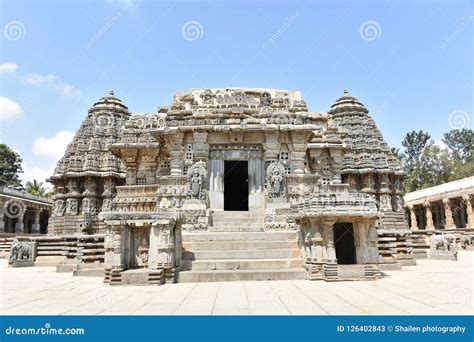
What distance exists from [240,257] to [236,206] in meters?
10.5

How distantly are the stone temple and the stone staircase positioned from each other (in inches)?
1.3

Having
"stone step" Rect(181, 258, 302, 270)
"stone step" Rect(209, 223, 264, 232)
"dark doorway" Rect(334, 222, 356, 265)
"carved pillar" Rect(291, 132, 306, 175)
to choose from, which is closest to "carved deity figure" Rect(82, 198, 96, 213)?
"stone step" Rect(209, 223, 264, 232)

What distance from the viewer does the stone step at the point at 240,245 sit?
11250 mm

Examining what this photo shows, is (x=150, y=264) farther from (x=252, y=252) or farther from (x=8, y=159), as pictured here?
(x=8, y=159)

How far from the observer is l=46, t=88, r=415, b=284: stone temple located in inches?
376

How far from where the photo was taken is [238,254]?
10773 mm

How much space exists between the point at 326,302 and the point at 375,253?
393 centimetres

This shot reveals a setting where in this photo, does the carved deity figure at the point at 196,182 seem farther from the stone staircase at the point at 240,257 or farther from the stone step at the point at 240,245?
the stone step at the point at 240,245

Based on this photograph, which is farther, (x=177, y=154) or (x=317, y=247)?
(x=177, y=154)

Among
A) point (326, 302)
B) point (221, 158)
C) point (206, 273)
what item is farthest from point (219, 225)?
point (326, 302)

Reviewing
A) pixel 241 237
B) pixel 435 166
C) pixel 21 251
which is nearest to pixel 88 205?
pixel 21 251

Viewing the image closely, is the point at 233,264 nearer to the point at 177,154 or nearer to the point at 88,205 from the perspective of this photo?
the point at 177,154

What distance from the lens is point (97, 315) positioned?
227 inches

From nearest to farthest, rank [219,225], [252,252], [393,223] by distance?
1. [252,252]
2. [219,225]
3. [393,223]
